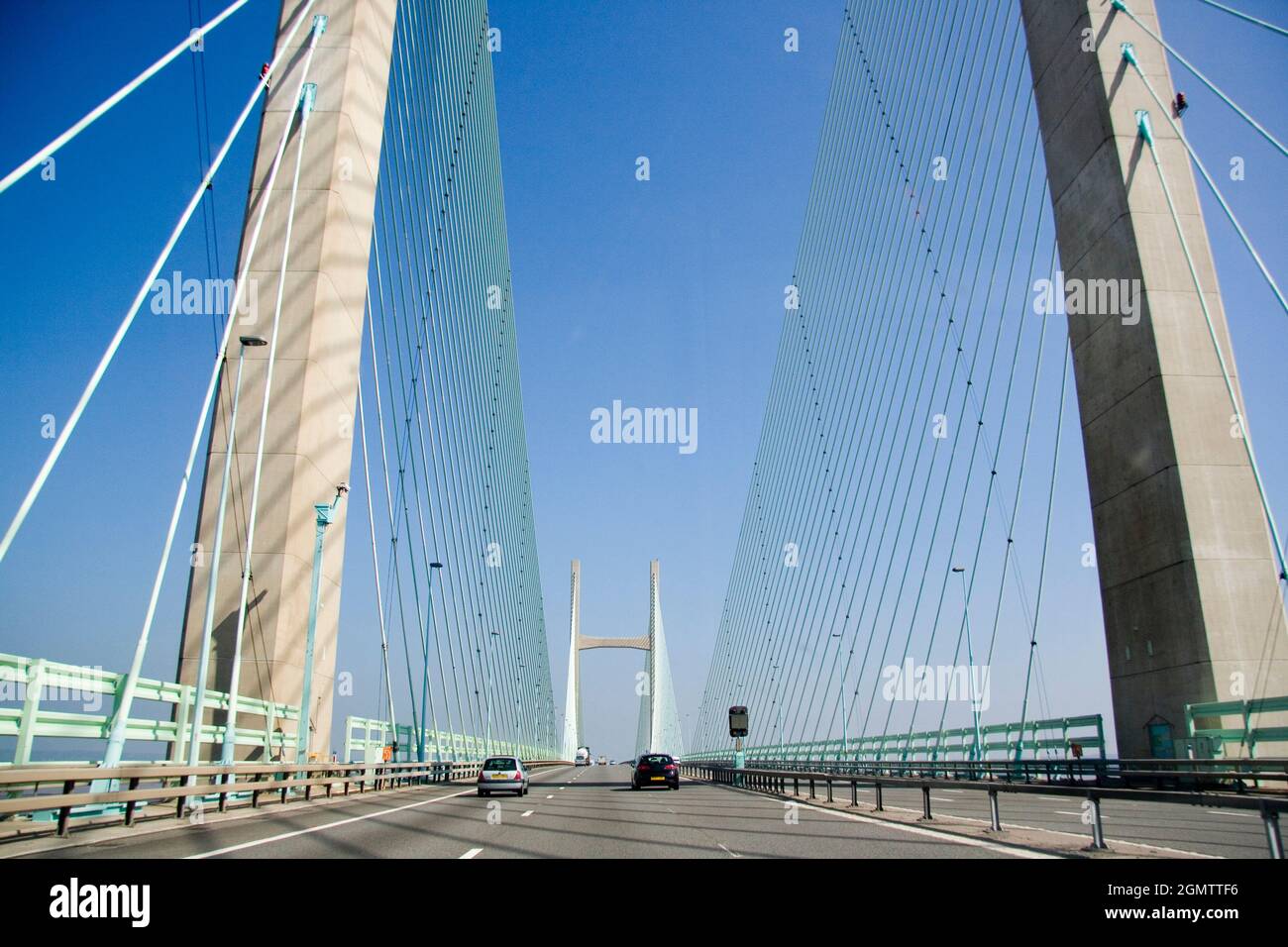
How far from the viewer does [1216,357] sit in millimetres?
23562

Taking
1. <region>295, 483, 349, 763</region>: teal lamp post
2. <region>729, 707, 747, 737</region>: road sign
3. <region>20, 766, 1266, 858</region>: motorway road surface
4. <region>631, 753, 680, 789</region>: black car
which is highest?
<region>295, 483, 349, 763</region>: teal lamp post

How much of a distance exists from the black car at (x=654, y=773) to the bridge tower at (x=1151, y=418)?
49.2ft

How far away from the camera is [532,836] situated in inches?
510

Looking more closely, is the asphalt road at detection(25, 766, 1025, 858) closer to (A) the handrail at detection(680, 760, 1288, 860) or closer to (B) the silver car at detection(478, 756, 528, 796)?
(A) the handrail at detection(680, 760, 1288, 860)

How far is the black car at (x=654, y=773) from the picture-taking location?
108 ft

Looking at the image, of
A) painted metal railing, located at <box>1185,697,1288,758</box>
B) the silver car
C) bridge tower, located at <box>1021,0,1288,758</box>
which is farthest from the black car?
painted metal railing, located at <box>1185,697,1288,758</box>

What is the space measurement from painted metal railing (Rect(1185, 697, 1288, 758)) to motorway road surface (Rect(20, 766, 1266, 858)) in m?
1.92

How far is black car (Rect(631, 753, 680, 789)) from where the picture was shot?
33.1m

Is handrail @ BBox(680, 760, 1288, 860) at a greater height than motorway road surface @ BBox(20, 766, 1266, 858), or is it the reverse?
handrail @ BBox(680, 760, 1288, 860)

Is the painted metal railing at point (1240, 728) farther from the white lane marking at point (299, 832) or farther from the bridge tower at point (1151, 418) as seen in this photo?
the white lane marking at point (299, 832)

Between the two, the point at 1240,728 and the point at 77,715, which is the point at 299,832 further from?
the point at 1240,728

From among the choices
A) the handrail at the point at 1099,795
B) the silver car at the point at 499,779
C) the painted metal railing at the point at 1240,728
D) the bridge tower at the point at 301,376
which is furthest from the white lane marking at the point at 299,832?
the painted metal railing at the point at 1240,728

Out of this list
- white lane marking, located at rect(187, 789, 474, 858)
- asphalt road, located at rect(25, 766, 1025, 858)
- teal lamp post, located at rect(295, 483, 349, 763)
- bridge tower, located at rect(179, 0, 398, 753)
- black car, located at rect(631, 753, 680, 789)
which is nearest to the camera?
white lane marking, located at rect(187, 789, 474, 858)

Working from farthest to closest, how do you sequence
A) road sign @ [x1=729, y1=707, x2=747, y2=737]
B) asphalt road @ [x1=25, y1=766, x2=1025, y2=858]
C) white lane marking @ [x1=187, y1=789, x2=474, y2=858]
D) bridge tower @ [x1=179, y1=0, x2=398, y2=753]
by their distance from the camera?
road sign @ [x1=729, y1=707, x2=747, y2=737], bridge tower @ [x1=179, y1=0, x2=398, y2=753], asphalt road @ [x1=25, y1=766, x2=1025, y2=858], white lane marking @ [x1=187, y1=789, x2=474, y2=858]
